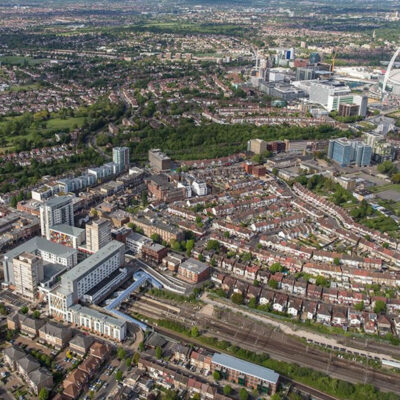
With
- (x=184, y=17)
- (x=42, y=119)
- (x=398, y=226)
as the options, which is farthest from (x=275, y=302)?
(x=184, y=17)

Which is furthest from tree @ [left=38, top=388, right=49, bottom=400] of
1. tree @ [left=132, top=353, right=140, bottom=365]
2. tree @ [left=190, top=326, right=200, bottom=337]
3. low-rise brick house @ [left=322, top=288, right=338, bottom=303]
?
low-rise brick house @ [left=322, top=288, right=338, bottom=303]

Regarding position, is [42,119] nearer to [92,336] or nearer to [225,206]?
[225,206]

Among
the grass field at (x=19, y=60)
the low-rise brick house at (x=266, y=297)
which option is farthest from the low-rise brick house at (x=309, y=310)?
the grass field at (x=19, y=60)

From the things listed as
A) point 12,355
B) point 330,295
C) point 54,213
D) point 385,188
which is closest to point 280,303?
point 330,295

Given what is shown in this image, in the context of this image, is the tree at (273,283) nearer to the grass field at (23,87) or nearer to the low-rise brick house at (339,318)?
the low-rise brick house at (339,318)

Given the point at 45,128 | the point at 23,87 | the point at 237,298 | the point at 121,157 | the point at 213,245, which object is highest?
the point at 23,87

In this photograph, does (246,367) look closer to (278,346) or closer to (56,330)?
(278,346)

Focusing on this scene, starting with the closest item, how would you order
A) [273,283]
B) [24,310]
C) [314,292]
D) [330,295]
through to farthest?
[24,310] → [330,295] → [314,292] → [273,283]

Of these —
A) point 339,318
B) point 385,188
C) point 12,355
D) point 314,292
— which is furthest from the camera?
point 385,188
